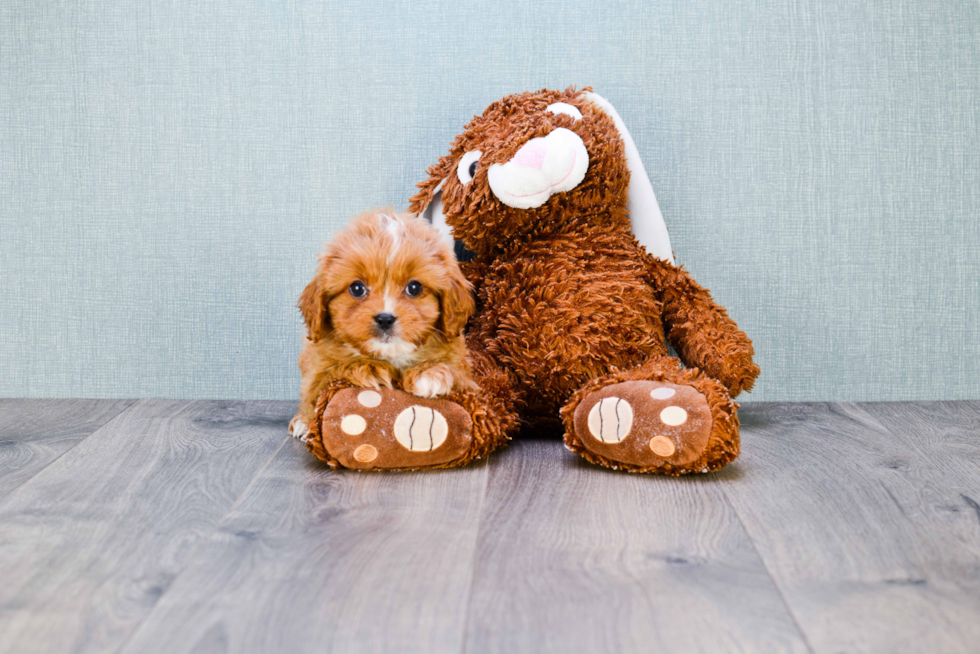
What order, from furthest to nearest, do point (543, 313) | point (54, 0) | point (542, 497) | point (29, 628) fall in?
point (54, 0), point (543, 313), point (542, 497), point (29, 628)

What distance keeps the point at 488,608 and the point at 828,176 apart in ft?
4.17

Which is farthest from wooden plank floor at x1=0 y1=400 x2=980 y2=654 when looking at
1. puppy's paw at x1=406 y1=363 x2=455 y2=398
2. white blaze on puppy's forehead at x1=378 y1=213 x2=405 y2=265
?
white blaze on puppy's forehead at x1=378 y1=213 x2=405 y2=265

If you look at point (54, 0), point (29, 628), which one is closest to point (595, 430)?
point (29, 628)

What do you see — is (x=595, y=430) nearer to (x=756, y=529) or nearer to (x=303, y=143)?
(x=756, y=529)

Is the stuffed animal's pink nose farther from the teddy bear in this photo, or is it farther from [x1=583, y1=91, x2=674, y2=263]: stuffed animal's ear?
[x1=583, y1=91, x2=674, y2=263]: stuffed animal's ear

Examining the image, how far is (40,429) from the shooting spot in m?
1.47

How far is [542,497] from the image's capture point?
1.08 m

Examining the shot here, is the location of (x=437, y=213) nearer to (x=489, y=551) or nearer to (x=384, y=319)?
(x=384, y=319)

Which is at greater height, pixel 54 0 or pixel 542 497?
pixel 54 0

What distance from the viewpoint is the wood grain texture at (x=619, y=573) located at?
710 mm

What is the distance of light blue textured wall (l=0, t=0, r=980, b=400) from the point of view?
161 cm

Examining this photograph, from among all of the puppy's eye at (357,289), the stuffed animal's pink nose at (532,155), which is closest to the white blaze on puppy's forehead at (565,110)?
the stuffed animal's pink nose at (532,155)

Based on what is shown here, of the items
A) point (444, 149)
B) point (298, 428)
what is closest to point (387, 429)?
point (298, 428)

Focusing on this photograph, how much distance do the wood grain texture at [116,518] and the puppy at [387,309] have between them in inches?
8.5
